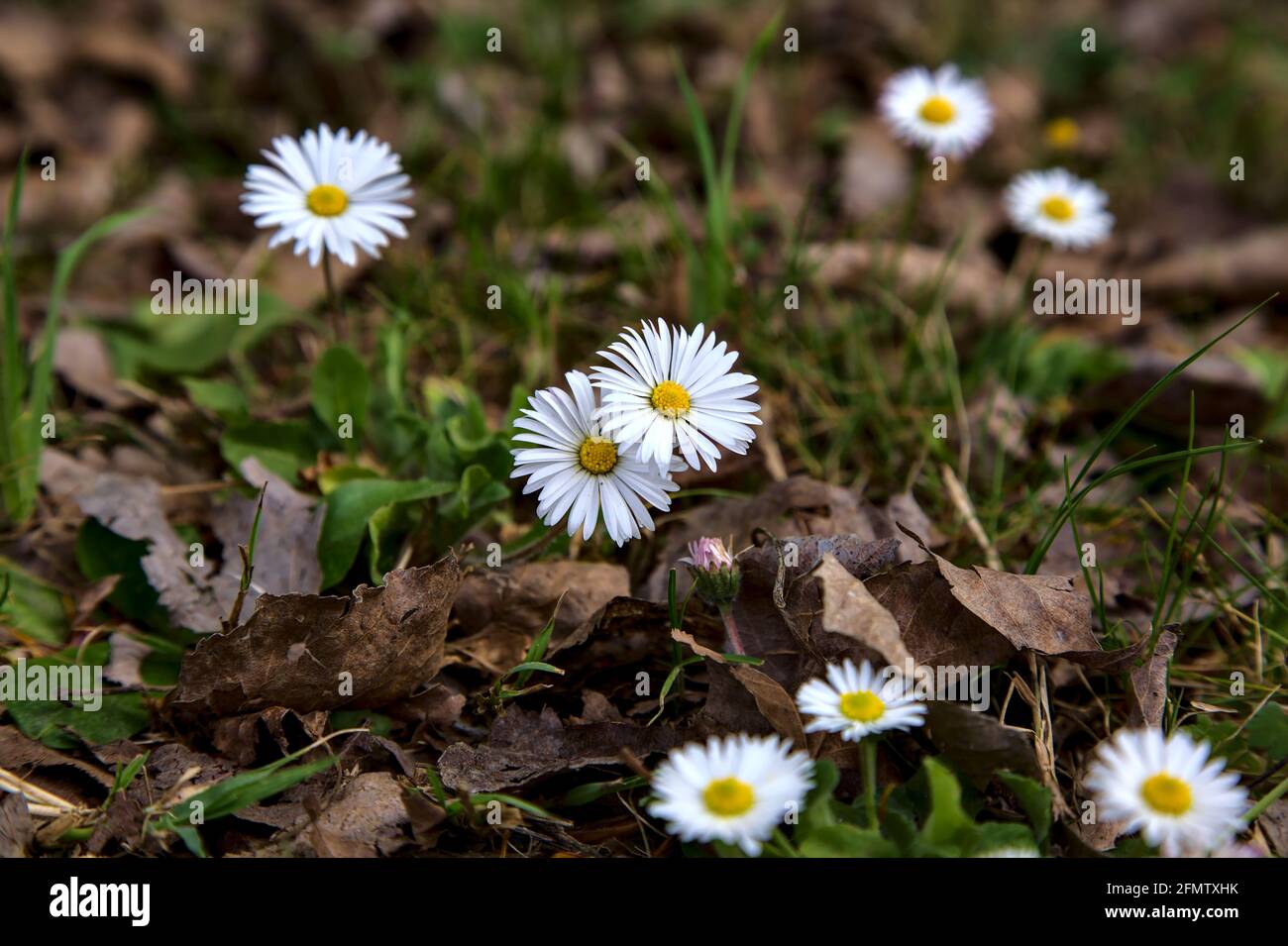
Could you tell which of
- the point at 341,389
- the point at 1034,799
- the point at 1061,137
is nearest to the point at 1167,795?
the point at 1034,799

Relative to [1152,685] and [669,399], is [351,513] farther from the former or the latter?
[1152,685]

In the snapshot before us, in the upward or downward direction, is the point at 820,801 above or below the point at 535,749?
below

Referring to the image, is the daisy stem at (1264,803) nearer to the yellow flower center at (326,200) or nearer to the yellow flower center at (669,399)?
the yellow flower center at (669,399)

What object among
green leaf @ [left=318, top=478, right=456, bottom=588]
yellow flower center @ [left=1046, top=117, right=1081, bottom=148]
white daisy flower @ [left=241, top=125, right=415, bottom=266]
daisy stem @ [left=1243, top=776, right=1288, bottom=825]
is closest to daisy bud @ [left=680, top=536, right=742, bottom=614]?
green leaf @ [left=318, top=478, right=456, bottom=588]

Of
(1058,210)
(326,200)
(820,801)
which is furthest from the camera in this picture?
(1058,210)

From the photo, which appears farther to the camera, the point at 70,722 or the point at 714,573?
the point at 70,722

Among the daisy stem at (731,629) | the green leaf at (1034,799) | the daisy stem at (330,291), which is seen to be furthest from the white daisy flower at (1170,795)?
the daisy stem at (330,291)
